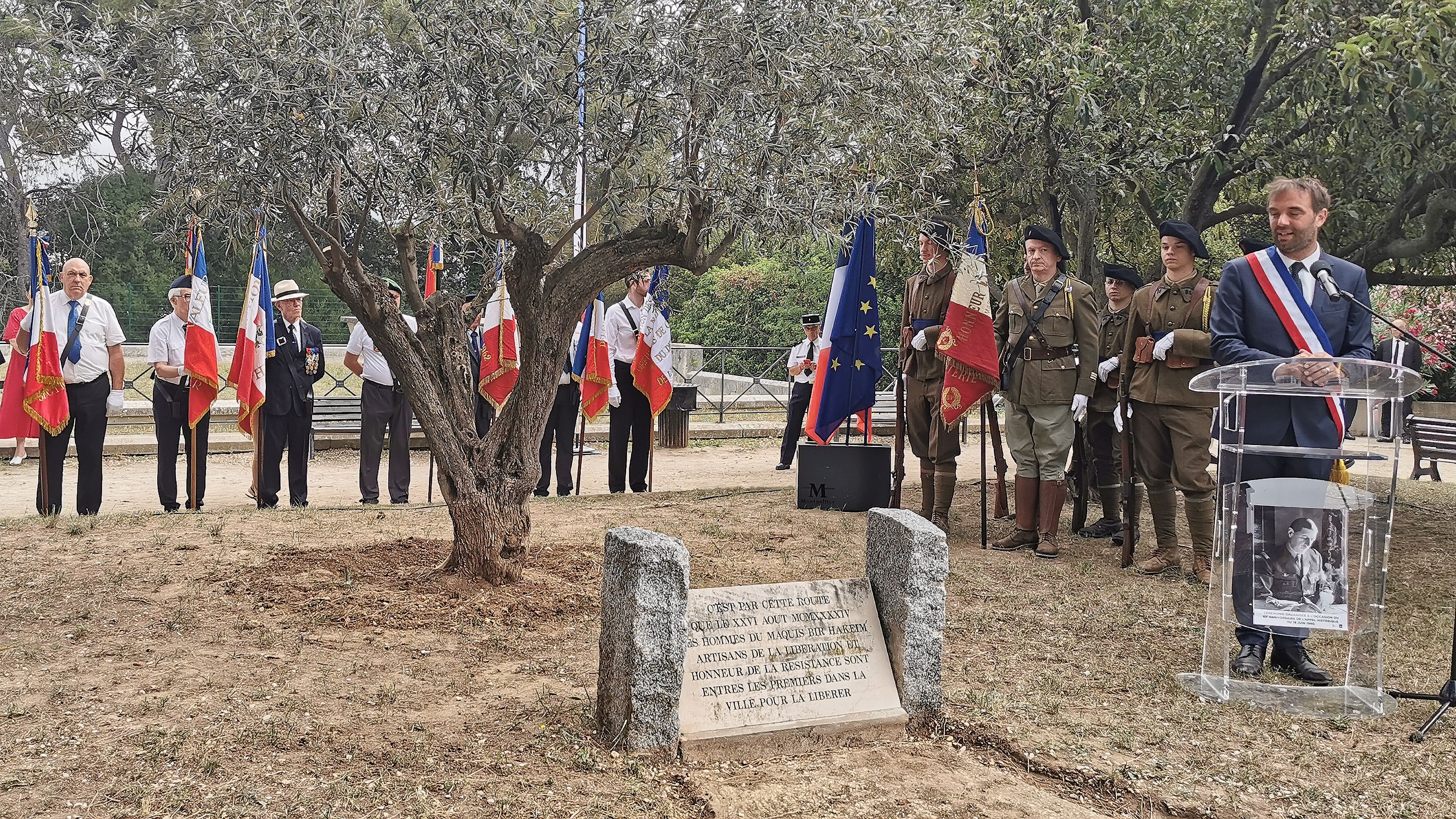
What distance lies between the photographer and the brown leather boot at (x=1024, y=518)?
8.14 meters

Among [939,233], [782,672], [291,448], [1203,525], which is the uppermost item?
[939,233]

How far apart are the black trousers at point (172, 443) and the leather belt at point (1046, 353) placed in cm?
664

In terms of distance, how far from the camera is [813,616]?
4.45 metres

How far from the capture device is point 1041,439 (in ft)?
26.1

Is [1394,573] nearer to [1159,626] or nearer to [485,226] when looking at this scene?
[1159,626]

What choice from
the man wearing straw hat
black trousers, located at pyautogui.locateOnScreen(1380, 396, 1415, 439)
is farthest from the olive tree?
the man wearing straw hat

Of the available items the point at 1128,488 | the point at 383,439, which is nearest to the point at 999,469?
the point at 1128,488

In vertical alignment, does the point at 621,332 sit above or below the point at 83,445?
above

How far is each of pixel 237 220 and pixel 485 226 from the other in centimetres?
117

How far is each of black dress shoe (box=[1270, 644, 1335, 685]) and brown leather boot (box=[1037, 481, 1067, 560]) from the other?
8.37 feet

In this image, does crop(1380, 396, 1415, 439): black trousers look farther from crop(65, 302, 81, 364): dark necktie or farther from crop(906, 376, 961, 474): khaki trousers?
crop(65, 302, 81, 364): dark necktie

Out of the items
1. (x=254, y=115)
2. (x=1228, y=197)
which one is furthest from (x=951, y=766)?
(x=1228, y=197)

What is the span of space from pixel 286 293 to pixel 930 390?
5.83 metres

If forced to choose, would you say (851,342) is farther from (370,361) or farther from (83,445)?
(83,445)
